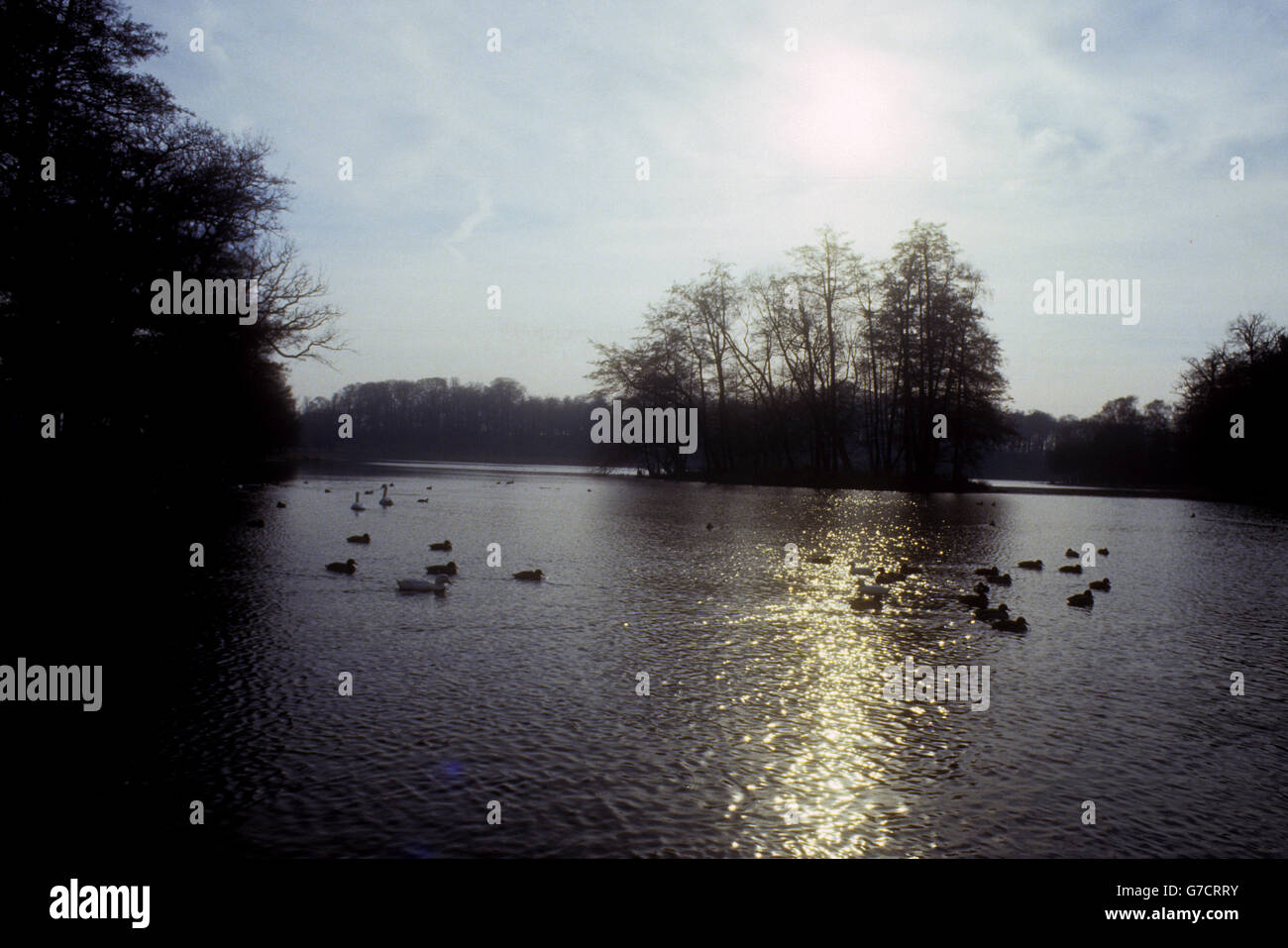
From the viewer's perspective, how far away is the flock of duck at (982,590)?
33.7 ft

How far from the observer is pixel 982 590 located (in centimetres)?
1166

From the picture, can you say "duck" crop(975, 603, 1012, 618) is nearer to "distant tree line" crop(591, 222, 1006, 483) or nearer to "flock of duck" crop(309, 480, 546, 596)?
"flock of duck" crop(309, 480, 546, 596)

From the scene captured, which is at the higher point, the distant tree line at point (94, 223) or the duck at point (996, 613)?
the distant tree line at point (94, 223)

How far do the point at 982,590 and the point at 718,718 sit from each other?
22.6 feet

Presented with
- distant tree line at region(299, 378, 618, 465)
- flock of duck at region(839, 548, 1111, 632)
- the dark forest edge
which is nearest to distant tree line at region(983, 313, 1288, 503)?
the dark forest edge

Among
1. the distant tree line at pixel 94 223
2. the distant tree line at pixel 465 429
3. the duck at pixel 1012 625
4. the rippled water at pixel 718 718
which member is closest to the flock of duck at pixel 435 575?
the rippled water at pixel 718 718

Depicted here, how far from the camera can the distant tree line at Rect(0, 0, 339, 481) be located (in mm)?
18859

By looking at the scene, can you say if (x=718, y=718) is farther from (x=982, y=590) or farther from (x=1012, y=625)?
(x=982, y=590)

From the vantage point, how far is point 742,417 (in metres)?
67.6

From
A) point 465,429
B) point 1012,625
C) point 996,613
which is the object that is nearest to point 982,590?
point 996,613

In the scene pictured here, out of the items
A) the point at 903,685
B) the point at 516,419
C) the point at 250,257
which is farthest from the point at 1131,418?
the point at 516,419

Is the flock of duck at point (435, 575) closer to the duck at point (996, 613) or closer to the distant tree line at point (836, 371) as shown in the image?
the duck at point (996, 613)

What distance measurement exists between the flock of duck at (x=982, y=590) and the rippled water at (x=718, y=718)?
0.76 ft
